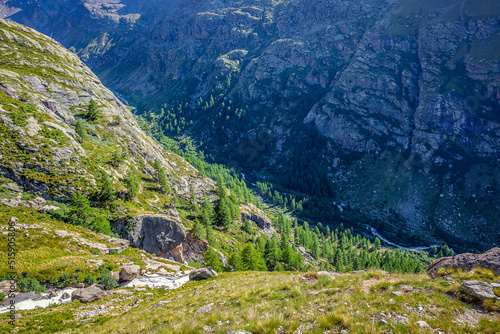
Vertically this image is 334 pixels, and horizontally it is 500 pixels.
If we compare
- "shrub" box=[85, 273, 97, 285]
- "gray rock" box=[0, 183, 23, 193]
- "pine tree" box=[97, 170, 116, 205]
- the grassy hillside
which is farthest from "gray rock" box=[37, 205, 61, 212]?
the grassy hillside

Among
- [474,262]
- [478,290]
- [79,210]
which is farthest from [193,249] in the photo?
[478,290]

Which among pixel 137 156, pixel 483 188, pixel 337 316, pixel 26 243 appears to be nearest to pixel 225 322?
pixel 337 316

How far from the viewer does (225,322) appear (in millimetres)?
11391

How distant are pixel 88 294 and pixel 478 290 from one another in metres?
32.3

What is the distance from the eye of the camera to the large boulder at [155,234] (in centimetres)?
4238

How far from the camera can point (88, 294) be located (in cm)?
2256

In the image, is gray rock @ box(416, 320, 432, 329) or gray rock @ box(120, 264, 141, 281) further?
gray rock @ box(120, 264, 141, 281)

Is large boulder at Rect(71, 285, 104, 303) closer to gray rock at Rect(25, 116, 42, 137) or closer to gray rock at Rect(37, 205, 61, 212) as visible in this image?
gray rock at Rect(37, 205, 61, 212)

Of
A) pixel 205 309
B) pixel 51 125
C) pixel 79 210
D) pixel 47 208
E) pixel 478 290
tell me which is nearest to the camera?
pixel 478 290

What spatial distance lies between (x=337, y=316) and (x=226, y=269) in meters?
44.5

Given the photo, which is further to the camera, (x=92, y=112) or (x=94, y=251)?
(x=92, y=112)

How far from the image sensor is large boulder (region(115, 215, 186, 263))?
1668 inches

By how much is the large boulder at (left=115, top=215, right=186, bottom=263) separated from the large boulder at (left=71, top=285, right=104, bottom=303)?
1869 centimetres

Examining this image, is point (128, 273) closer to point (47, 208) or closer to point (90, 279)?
point (90, 279)
